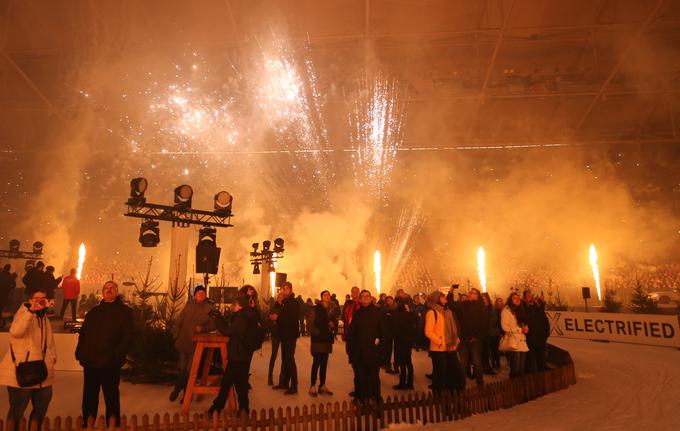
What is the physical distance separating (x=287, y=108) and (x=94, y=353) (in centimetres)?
1547

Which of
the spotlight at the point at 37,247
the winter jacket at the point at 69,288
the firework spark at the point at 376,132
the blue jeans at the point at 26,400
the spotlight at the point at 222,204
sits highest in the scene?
the firework spark at the point at 376,132

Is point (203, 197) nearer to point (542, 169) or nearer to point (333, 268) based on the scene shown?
point (333, 268)

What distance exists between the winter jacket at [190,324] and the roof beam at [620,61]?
54.8 feet

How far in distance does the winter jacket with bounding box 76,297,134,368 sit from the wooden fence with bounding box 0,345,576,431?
574 mm

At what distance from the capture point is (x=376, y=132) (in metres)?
19.8

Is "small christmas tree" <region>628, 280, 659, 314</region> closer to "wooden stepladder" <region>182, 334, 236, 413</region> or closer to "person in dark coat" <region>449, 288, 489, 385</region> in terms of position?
"person in dark coat" <region>449, 288, 489, 385</region>

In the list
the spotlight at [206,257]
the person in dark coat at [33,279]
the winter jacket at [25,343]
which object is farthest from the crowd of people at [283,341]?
the person in dark coat at [33,279]

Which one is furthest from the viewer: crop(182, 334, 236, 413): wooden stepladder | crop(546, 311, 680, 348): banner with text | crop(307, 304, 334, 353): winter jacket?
crop(546, 311, 680, 348): banner with text

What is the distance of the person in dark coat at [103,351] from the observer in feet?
13.0

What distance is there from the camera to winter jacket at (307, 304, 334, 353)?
620 centimetres

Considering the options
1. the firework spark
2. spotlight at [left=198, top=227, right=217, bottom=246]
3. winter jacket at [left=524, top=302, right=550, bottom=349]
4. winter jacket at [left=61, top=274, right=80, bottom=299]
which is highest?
the firework spark

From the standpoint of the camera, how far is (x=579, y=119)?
19266 mm

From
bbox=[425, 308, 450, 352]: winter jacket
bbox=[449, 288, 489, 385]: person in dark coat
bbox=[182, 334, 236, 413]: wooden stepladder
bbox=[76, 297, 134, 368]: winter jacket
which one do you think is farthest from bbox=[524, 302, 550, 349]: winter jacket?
bbox=[76, 297, 134, 368]: winter jacket

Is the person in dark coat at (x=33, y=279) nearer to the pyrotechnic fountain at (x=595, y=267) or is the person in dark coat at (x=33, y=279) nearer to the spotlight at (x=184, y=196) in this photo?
the spotlight at (x=184, y=196)
